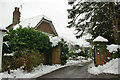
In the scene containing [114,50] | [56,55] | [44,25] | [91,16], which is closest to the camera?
[114,50]

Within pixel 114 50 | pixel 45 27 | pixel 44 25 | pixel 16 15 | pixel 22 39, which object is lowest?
pixel 114 50

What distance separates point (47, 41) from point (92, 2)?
19.3ft

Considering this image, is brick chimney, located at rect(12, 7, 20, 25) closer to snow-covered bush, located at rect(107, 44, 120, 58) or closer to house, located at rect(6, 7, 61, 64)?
house, located at rect(6, 7, 61, 64)

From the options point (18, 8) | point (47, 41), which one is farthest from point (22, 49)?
point (18, 8)

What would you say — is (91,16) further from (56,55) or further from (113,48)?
(56,55)

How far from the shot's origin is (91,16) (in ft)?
39.3

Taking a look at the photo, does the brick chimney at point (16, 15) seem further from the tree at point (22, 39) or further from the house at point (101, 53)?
the house at point (101, 53)

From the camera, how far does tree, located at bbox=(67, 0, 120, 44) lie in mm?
11038

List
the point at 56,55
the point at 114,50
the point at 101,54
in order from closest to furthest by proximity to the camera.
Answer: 1. the point at 114,50
2. the point at 101,54
3. the point at 56,55

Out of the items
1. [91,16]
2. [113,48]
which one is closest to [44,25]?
[91,16]

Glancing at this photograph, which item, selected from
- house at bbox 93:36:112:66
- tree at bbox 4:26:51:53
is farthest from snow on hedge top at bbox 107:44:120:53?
tree at bbox 4:26:51:53

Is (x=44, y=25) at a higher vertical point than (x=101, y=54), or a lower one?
higher

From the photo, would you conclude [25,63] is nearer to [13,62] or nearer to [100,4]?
[13,62]

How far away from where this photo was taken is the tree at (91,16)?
11038 millimetres
